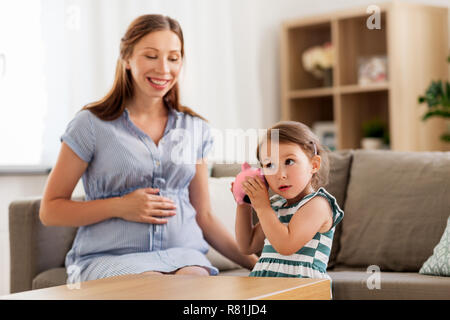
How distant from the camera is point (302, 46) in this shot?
3844mm

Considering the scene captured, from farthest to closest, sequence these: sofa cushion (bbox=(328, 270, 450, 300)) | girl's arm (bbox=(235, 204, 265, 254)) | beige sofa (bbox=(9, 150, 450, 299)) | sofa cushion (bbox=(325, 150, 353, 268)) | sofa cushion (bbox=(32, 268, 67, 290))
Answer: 1. sofa cushion (bbox=(325, 150, 353, 268))
2. beige sofa (bbox=(9, 150, 450, 299))
3. sofa cushion (bbox=(32, 268, 67, 290))
4. sofa cushion (bbox=(328, 270, 450, 300))
5. girl's arm (bbox=(235, 204, 265, 254))

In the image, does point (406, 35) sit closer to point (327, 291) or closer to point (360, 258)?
point (360, 258)

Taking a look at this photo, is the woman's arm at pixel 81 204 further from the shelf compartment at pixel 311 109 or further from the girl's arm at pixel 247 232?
the shelf compartment at pixel 311 109

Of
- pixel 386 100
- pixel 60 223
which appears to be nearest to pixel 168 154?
pixel 60 223

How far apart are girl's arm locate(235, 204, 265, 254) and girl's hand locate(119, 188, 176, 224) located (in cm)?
26

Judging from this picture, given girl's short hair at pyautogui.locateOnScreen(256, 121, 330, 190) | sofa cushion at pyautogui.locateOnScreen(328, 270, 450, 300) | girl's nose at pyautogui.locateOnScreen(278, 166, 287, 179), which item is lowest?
sofa cushion at pyautogui.locateOnScreen(328, 270, 450, 300)

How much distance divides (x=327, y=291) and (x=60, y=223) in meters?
0.77

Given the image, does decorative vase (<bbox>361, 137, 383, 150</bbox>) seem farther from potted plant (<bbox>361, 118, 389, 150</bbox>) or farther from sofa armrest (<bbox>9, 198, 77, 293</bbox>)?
sofa armrest (<bbox>9, 198, 77, 293</bbox>)

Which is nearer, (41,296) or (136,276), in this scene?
(41,296)

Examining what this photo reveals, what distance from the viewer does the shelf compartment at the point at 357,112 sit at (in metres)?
3.59

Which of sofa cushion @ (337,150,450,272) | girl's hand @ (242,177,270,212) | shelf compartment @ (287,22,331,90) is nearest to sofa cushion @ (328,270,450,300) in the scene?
sofa cushion @ (337,150,450,272)

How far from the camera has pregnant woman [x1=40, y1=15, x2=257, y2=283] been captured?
163 centimetres

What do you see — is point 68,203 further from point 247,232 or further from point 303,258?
point 303,258

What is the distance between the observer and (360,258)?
205 cm
